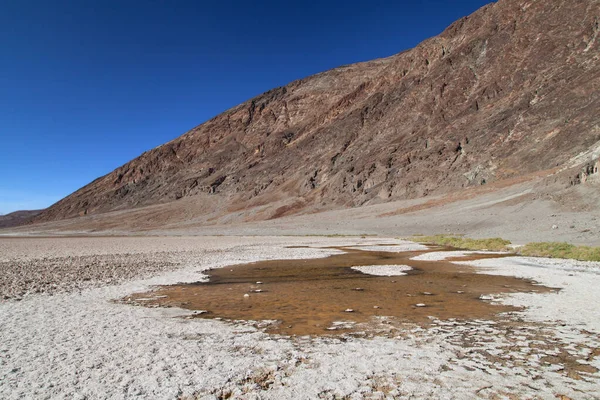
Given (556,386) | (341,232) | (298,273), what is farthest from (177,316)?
(341,232)

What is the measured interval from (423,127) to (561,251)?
62.6 meters

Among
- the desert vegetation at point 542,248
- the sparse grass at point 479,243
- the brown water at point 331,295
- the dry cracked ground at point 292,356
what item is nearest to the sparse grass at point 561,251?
the desert vegetation at point 542,248

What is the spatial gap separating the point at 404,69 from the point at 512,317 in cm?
9896

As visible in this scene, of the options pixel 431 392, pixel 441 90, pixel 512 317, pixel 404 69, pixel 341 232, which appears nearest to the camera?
pixel 431 392

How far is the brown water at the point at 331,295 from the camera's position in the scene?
7.66m

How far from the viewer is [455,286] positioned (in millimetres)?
10922

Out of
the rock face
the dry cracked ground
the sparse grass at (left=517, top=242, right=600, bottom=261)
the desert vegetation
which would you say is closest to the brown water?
the dry cracked ground

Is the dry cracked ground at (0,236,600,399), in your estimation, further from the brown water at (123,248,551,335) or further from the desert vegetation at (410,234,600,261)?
the desert vegetation at (410,234,600,261)

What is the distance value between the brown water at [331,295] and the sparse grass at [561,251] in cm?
632

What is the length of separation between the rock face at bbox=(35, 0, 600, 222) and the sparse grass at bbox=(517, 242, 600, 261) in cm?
3298

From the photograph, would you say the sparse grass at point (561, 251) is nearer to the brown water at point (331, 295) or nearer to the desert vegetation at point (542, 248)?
the desert vegetation at point (542, 248)

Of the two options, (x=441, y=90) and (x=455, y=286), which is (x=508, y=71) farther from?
Answer: (x=455, y=286)

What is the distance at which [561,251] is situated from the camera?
18.8m

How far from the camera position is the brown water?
766 centimetres
